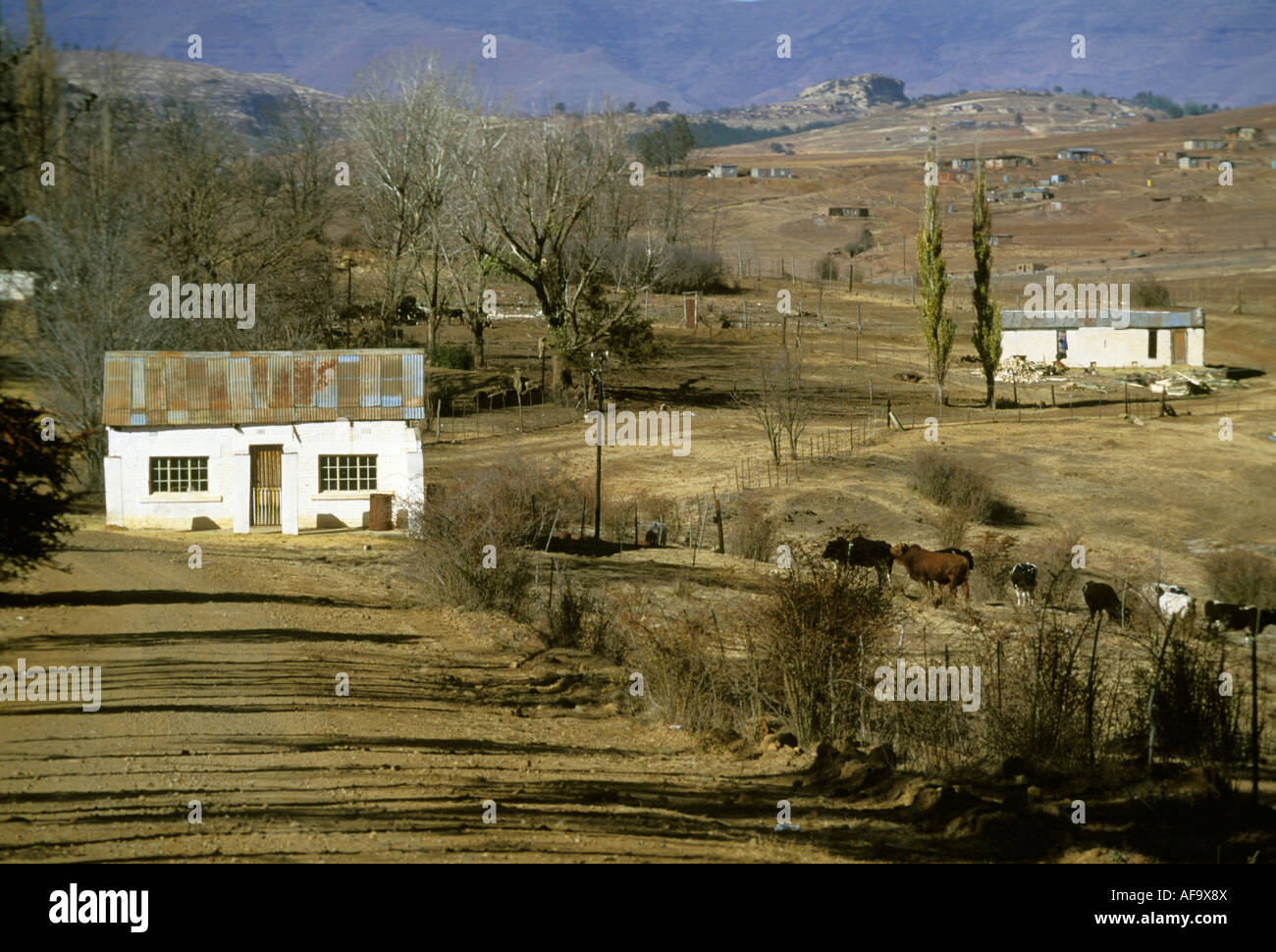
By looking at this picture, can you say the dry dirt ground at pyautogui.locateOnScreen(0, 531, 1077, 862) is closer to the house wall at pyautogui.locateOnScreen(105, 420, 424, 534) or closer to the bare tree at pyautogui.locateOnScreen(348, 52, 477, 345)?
the house wall at pyautogui.locateOnScreen(105, 420, 424, 534)

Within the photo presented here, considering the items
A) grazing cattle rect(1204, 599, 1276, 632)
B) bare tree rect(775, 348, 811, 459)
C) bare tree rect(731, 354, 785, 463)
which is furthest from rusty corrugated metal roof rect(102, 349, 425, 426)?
grazing cattle rect(1204, 599, 1276, 632)

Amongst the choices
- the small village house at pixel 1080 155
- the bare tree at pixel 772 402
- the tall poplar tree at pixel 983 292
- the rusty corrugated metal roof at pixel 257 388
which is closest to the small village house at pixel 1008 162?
the small village house at pixel 1080 155

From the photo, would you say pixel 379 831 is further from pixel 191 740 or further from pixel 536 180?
pixel 536 180

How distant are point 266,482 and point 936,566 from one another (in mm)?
15459

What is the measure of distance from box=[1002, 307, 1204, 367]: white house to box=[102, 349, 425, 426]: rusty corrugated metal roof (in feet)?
142

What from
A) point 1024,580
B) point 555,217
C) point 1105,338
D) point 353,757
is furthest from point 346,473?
point 1105,338

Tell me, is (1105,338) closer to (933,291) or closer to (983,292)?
(983,292)

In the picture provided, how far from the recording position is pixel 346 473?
28672 mm

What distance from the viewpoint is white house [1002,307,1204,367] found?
6297 centimetres

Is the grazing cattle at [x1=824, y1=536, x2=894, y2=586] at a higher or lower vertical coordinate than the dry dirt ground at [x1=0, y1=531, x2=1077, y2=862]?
higher

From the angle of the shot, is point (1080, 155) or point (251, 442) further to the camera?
point (1080, 155)

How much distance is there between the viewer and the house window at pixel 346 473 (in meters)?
28.6

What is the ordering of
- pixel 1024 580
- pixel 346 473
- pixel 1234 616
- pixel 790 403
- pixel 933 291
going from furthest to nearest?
pixel 933 291, pixel 790 403, pixel 346 473, pixel 1024 580, pixel 1234 616
